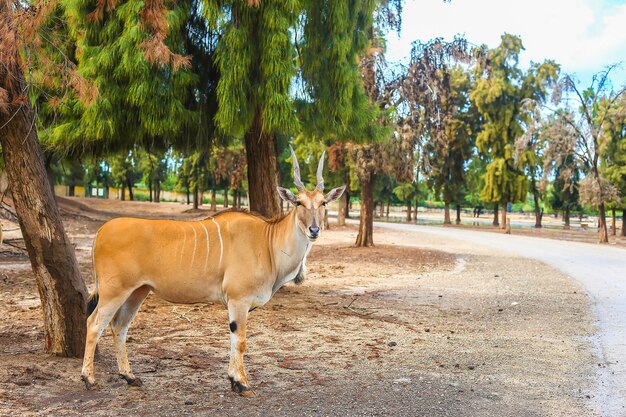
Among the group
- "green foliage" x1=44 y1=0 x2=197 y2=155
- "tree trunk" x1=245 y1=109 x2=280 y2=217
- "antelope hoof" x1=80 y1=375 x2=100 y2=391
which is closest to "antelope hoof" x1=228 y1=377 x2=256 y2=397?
"antelope hoof" x1=80 y1=375 x2=100 y2=391

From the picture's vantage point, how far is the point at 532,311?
1198cm

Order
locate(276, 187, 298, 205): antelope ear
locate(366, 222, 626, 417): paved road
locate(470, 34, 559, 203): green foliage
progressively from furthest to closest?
1. locate(470, 34, 559, 203): green foliage
2. locate(276, 187, 298, 205): antelope ear
3. locate(366, 222, 626, 417): paved road

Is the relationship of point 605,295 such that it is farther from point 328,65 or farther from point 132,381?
point 132,381

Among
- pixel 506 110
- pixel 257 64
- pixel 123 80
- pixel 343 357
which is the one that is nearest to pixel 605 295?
pixel 343 357

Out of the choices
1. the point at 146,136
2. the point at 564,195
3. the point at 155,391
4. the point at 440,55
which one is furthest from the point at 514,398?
the point at 564,195

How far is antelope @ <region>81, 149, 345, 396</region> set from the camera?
6.32m

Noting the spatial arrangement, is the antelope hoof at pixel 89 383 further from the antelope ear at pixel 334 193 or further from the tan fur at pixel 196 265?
the antelope ear at pixel 334 193

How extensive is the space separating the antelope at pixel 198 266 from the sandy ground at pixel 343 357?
18.9 inches

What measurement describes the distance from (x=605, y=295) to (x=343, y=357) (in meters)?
8.60

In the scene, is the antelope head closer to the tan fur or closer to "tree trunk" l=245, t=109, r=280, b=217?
the tan fur

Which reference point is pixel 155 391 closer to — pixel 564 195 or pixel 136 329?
pixel 136 329

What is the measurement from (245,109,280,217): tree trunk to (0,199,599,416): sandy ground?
74.0 inches

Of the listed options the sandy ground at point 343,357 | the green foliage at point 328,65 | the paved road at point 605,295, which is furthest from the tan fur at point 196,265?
the green foliage at point 328,65

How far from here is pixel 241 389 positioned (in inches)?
245
